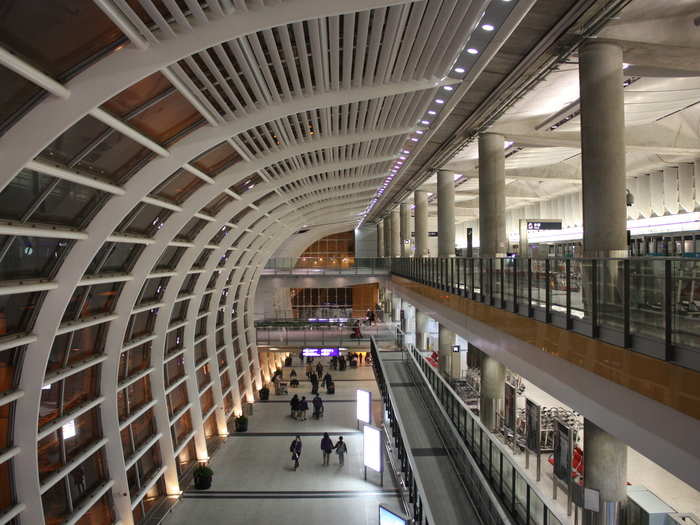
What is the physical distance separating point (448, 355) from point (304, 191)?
27.7 ft

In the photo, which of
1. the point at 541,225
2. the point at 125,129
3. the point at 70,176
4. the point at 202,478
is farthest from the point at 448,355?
the point at 70,176

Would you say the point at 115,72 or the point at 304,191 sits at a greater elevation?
the point at 304,191

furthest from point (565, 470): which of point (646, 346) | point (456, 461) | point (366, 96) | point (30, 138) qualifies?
point (30, 138)

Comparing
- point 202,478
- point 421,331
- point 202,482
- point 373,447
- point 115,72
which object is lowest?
point 202,482

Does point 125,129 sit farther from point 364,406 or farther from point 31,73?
point 364,406

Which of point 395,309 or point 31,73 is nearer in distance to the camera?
point 31,73

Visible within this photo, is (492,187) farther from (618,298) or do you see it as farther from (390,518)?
(618,298)

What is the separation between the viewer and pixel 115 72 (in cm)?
536

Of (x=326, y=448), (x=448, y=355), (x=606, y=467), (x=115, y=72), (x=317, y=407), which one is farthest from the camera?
(x=317, y=407)

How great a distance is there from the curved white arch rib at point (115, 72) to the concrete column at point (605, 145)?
16.8 ft

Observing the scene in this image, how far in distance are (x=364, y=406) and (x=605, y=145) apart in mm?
11319

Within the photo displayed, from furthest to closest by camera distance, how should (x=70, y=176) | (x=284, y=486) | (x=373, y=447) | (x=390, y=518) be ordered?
(x=284, y=486) < (x=373, y=447) < (x=390, y=518) < (x=70, y=176)

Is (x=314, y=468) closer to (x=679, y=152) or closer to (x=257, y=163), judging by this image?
(x=257, y=163)

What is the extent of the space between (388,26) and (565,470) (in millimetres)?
7327
